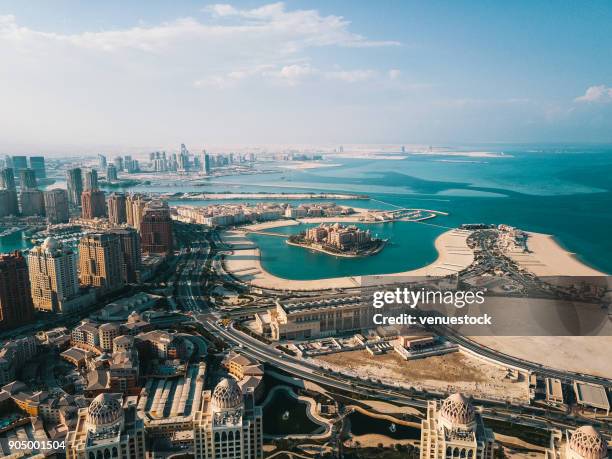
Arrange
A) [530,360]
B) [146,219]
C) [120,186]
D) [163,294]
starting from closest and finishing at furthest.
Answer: [530,360], [163,294], [146,219], [120,186]

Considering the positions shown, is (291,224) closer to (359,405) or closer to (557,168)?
(359,405)

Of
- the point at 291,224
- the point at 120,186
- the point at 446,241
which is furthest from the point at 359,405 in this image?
the point at 120,186

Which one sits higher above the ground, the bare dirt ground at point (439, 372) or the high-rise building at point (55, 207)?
the high-rise building at point (55, 207)

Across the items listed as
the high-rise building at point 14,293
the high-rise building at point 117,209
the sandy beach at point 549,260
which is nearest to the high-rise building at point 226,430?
the high-rise building at point 14,293

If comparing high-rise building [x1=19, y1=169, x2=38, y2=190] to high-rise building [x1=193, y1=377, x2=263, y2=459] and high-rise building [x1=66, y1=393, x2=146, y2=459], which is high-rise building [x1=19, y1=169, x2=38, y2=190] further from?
high-rise building [x1=193, y1=377, x2=263, y2=459]

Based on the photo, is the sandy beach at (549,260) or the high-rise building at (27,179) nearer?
the sandy beach at (549,260)

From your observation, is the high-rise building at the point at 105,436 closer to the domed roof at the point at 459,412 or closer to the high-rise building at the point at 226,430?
the high-rise building at the point at 226,430
